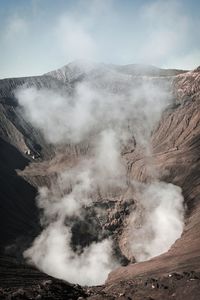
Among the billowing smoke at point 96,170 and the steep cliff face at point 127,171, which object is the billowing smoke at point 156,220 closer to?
the billowing smoke at point 96,170

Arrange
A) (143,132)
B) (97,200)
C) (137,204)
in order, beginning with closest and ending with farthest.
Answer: (137,204)
(97,200)
(143,132)

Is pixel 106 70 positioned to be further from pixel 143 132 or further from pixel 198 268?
pixel 198 268

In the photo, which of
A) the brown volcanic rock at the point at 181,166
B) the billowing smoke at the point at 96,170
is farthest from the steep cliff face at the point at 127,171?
the billowing smoke at the point at 96,170

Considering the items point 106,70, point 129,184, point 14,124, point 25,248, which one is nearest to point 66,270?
point 25,248

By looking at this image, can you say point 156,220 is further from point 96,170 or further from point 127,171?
point 96,170

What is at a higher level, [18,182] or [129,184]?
[18,182]

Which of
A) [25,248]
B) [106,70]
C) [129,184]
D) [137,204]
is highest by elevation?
[106,70]

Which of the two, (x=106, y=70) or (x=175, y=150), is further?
(x=106, y=70)

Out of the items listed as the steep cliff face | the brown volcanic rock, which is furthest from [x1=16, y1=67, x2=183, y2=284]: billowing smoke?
the brown volcanic rock
